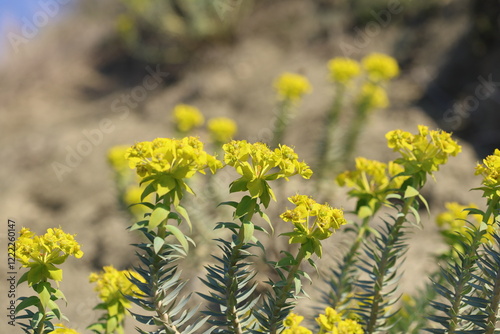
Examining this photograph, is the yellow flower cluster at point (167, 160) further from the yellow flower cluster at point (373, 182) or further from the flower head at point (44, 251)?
the yellow flower cluster at point (373, 182)

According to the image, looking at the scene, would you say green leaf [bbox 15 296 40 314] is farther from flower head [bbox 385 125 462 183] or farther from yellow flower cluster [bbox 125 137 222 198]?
flower head [bbox 385 125 462 183]

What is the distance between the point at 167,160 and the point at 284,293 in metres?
0.62

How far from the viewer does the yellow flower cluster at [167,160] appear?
142cm

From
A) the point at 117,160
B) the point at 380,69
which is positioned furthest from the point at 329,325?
the point at 380,69

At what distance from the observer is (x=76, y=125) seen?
724cm

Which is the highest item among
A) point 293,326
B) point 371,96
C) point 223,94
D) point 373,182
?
point 223,94

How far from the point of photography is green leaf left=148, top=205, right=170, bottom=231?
137 centimetres
